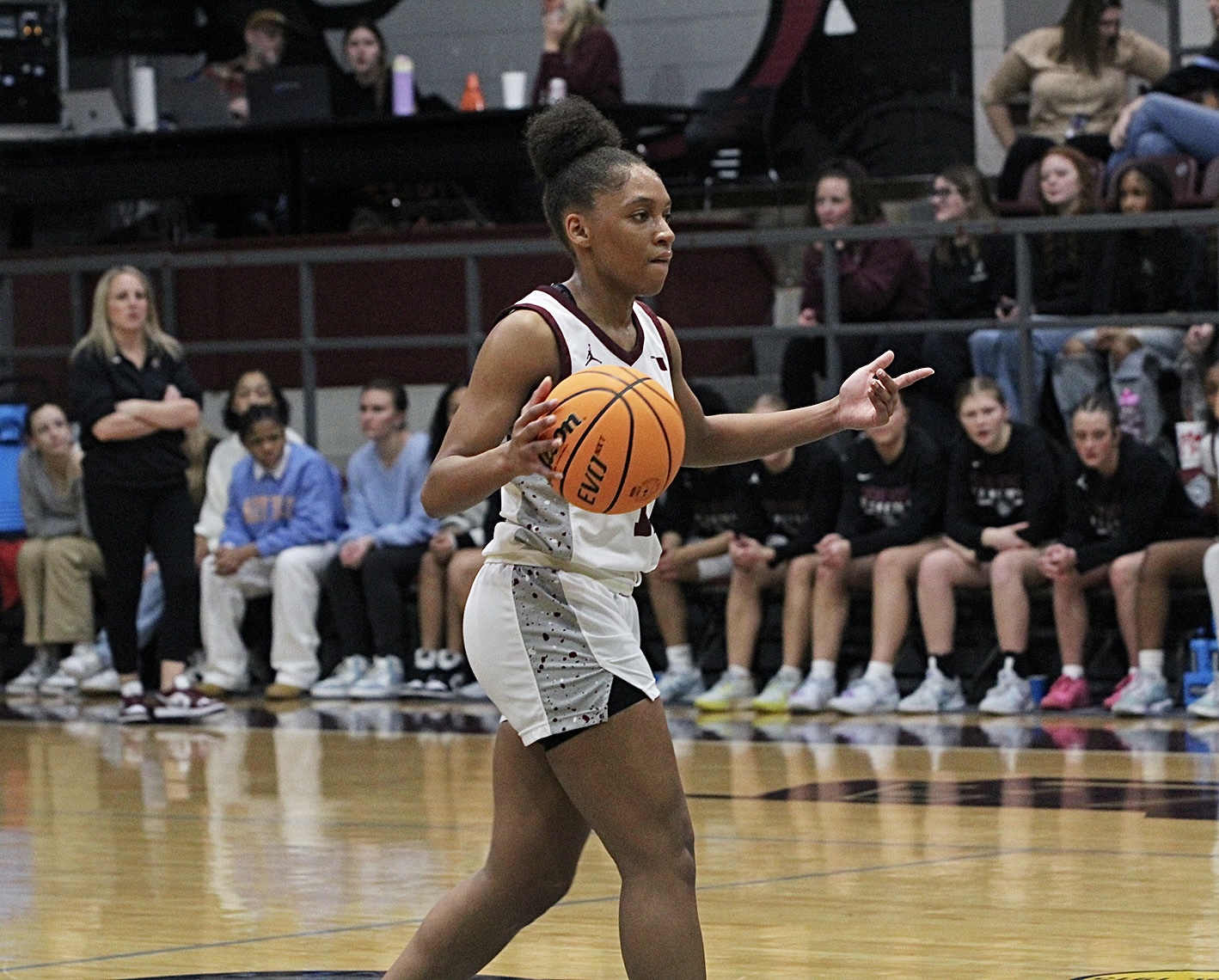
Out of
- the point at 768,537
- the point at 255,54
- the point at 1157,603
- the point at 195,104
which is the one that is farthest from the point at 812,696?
the point at 255,54

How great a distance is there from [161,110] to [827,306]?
→ 5.68 meters

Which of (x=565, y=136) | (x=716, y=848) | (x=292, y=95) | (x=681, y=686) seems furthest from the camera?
(x=292, y=95)

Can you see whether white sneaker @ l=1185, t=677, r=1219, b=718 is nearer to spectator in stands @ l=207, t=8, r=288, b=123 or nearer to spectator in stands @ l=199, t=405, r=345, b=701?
spectator in stands @ l=199, t=405, r=345, b=701

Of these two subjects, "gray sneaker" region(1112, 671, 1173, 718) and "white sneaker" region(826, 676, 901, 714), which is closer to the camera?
"gray sneaker" region(1112, 671, 1173, 718)

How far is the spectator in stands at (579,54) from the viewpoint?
12547 mm

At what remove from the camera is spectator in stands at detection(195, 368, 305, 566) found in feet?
34.7

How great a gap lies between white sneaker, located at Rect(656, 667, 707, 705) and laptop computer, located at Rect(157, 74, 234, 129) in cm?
534

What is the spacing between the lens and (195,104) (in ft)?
44.4

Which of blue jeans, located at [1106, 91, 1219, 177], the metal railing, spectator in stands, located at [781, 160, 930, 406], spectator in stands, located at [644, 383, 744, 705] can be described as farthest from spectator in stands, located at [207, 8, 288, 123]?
blue jeans, located at [1106, 91, 1219, 177]

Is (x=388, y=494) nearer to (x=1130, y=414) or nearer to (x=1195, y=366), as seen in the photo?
(x=1130, y=414)

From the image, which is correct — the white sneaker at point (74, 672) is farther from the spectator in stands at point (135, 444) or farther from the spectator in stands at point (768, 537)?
the spectator in stands at point (768, 537)

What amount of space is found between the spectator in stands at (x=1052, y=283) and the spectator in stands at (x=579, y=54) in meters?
3.50

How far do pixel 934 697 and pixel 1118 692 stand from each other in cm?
73

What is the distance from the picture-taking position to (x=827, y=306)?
384 inches
